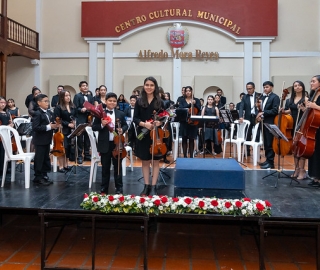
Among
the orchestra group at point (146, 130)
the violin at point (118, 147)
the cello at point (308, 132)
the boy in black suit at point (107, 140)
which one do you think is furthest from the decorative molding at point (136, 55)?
the violin at point (118, 147)

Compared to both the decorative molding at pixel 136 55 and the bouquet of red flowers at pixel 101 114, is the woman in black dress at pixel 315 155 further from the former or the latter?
the decorative molding at pixel 136 55

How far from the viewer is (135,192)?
408cm

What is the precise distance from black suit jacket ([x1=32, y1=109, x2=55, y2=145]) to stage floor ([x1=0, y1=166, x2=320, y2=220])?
0.59 m

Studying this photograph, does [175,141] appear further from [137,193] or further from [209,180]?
[209,180]

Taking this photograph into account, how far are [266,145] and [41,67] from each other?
362 inches

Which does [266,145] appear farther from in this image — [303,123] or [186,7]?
[186,7]

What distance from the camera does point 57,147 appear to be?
5.02 meters

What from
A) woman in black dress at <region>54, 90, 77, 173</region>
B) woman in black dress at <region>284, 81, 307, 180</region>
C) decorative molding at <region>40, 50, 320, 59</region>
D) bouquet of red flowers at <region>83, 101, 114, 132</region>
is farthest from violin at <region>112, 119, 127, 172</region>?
decorative molding at <region>40, 50, 320, 59</region>

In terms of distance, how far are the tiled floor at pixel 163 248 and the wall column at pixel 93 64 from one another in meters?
8.40

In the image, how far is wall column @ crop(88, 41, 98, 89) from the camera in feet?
39.3

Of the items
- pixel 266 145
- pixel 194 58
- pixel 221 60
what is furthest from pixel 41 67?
pixel 266 145

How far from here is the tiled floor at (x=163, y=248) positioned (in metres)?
3.10

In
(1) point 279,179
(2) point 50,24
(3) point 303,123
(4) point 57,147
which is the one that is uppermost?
(2) point 50,24

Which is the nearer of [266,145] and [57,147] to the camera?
[57,147]
